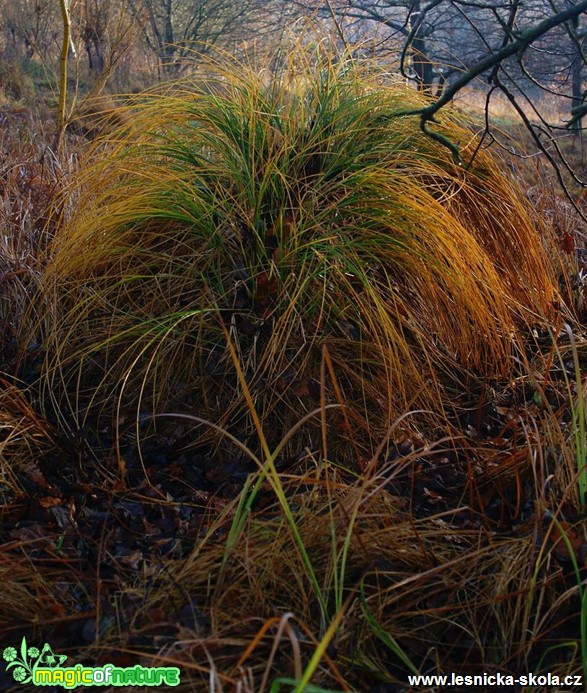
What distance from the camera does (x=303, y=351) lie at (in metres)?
2.60

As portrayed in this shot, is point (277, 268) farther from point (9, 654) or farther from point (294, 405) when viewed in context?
point (9, 654)

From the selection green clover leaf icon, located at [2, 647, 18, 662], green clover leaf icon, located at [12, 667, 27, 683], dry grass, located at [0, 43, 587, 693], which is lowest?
green clover leaf icon, located at [12, 667, 27, 683]

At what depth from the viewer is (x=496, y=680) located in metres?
1.59

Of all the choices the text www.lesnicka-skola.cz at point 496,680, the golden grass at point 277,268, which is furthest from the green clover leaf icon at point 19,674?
the golden grass at point 277,268

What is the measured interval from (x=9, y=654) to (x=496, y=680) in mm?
Result: 1095

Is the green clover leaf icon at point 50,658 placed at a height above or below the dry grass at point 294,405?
below

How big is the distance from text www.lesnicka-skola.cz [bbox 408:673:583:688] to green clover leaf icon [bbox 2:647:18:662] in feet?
2.93

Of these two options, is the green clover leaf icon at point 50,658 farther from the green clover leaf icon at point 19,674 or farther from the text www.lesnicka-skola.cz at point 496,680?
the text www.lesnicka-skola.cz at point 496,680

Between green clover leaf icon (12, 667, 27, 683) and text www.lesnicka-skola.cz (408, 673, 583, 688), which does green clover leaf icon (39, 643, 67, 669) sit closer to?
green clover leaf icon (12, 667, 27, 683)
